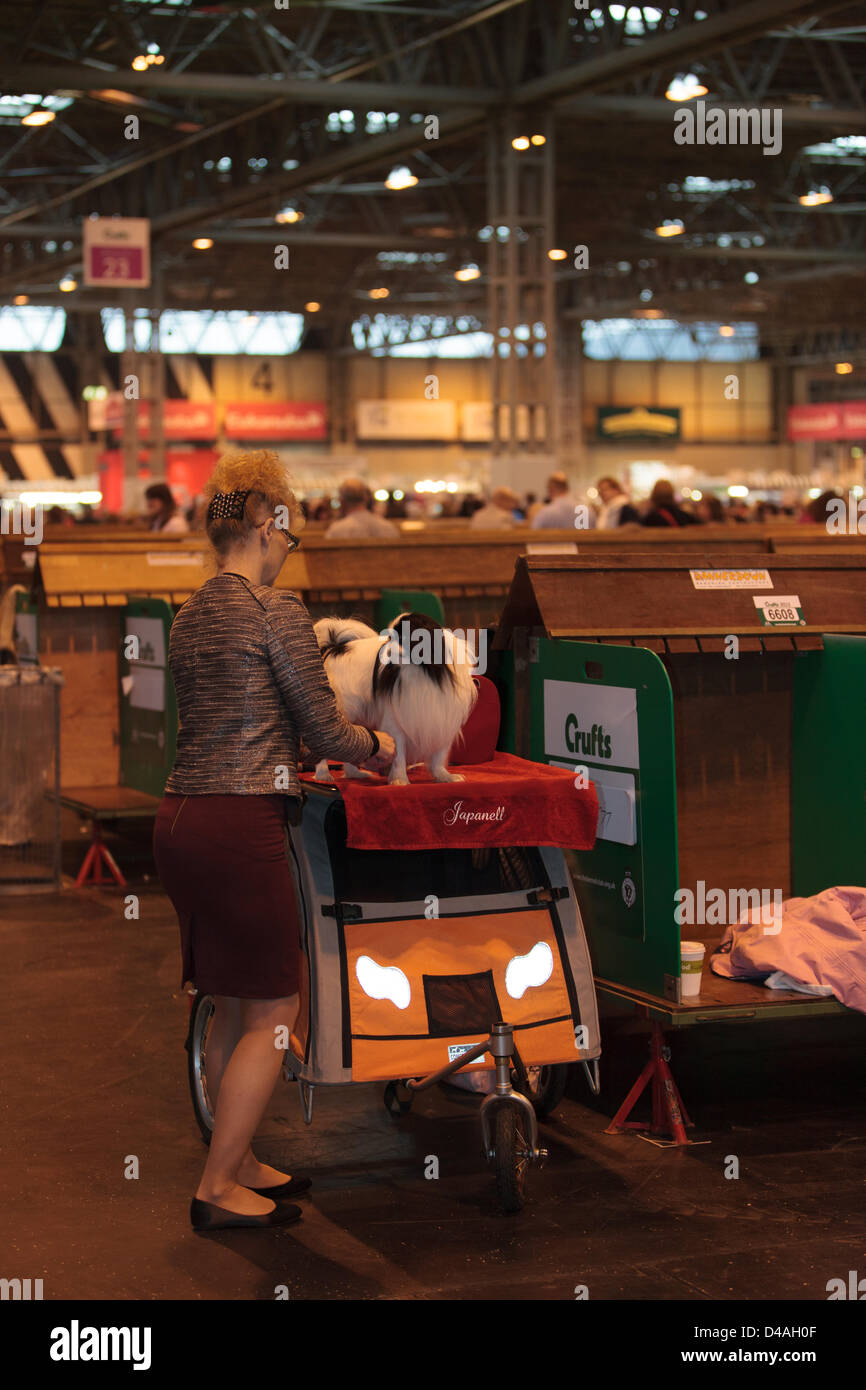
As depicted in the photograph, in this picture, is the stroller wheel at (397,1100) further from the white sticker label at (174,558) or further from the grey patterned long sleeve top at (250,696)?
the white sticker label at (174,558)

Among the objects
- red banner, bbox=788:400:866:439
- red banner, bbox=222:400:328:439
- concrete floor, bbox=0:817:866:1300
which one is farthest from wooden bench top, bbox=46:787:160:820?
red banner, bbox=788:400:866:439

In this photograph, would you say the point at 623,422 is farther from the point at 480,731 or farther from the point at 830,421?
the point at 480,731

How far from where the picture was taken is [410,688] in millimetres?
3910

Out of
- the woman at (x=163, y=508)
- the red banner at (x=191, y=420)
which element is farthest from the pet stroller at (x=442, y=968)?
the red banner at (x=191, y=420)

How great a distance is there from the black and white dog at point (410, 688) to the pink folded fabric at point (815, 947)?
42.3 inches

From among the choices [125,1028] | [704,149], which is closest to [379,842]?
[125,1028]

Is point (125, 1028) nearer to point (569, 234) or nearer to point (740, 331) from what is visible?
point (569, 234)

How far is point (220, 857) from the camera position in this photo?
11.9 ft

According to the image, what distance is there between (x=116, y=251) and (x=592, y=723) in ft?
55.3

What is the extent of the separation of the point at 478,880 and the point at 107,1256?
4.24 feet

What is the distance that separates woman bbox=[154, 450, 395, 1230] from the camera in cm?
364

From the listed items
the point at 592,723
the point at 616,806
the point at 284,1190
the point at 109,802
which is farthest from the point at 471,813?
the point at 109,802

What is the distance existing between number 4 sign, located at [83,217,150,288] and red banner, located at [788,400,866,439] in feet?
92.1


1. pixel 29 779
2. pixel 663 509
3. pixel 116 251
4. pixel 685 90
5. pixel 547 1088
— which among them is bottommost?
pixel 547 1088
